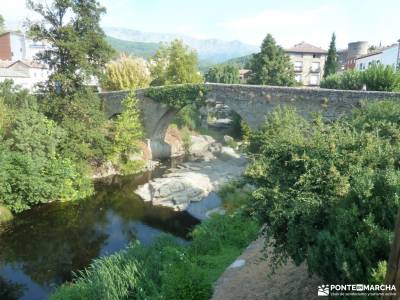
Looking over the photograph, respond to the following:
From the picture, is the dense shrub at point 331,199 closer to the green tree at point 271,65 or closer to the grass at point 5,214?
the grass at point 5,214

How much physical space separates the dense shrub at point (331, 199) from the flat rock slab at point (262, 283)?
0.78 meters

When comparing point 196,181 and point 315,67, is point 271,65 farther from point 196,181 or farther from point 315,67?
point 315,67

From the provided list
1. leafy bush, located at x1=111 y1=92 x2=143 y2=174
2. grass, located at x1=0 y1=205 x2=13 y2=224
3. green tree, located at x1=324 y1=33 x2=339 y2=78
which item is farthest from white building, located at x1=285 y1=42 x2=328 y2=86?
grass, located at x1=0 y1=205 x2=13 y2=224

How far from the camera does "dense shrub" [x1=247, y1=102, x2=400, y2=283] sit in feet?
13.6

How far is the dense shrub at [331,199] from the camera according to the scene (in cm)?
414

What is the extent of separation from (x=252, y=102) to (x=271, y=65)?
1194 cm

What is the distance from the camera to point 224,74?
49625mm

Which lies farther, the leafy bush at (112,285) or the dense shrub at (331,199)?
the leafy bush at (112,285)

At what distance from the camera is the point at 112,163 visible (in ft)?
71.0

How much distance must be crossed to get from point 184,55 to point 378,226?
25525 millimetres

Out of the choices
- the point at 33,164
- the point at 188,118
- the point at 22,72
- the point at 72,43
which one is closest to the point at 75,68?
the point at 72,43

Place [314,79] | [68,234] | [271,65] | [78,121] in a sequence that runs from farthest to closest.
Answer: [314,79] → [271,65] → [78,121] → [68,234]

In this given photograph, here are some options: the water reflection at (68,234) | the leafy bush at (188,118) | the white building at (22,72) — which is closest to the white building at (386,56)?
the leafy bush at (188,118)

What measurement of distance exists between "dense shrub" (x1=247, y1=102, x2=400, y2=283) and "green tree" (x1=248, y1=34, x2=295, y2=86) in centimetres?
2336
